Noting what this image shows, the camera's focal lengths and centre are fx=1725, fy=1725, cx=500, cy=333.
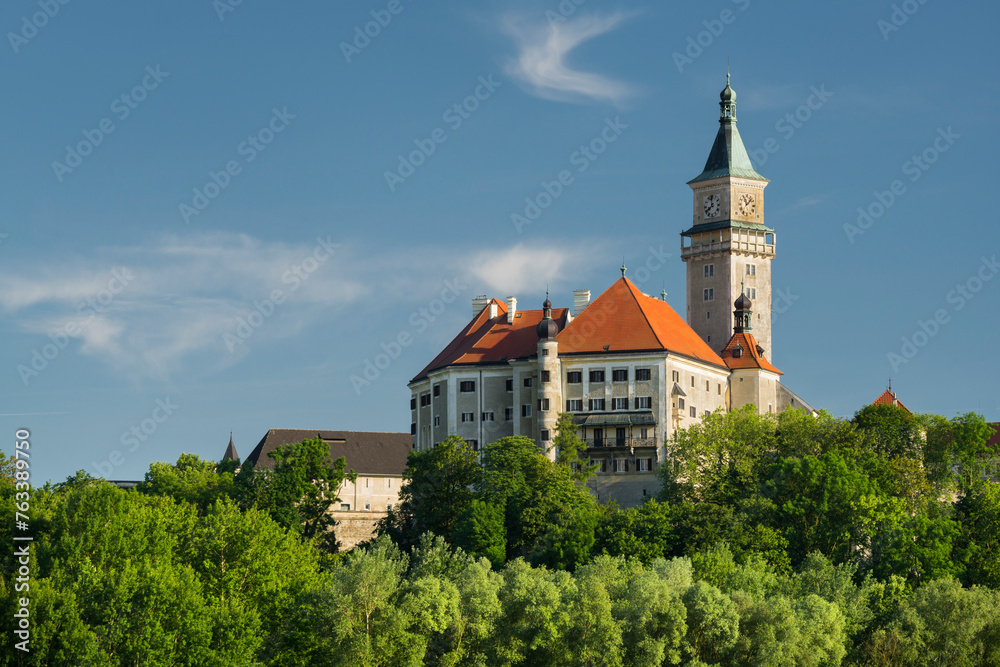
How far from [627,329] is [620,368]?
11.0 feet

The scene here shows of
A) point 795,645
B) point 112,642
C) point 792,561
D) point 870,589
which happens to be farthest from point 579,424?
point 112,642

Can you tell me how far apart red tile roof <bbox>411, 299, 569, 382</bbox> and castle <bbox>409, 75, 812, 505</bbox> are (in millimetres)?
119

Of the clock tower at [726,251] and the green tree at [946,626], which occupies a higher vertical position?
the clock tower at [726,251]

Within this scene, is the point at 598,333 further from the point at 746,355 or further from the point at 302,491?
the point at 302,491

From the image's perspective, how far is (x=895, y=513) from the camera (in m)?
103

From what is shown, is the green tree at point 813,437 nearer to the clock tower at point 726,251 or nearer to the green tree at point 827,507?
the green tree at point 827,507

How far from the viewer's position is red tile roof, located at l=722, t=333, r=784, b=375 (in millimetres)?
127250

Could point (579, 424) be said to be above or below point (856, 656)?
above

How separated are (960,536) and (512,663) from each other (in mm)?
34896

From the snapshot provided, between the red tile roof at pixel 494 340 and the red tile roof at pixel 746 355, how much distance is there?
13.6 meters

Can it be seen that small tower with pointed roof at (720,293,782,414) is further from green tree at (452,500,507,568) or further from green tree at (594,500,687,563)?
green tree at (452,500,507,568)

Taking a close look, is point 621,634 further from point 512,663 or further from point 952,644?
point 952,644

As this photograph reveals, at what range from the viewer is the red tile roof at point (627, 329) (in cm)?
11800

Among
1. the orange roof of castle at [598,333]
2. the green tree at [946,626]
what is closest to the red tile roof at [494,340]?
the orange roof of castle at [598,333]
